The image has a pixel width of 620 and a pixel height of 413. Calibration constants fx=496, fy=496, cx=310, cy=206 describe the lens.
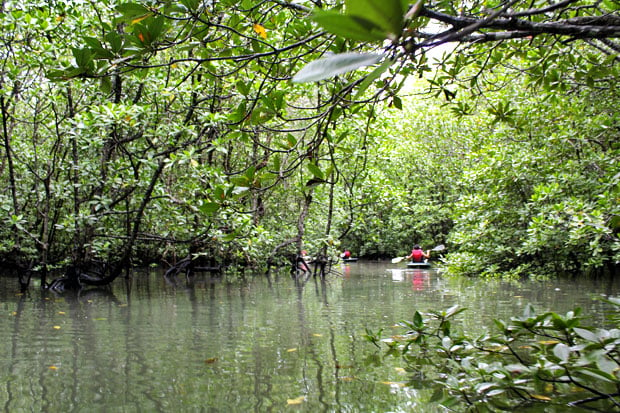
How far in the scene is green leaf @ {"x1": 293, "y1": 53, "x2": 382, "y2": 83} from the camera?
0.82 metres

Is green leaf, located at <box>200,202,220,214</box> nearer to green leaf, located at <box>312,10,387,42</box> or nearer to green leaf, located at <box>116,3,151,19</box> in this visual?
green leaf, located at <box>116,3,151,19</box>

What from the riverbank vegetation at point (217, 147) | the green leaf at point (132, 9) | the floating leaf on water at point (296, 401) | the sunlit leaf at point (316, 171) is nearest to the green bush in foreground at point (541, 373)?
the floating leaf on water at point (296, 401)

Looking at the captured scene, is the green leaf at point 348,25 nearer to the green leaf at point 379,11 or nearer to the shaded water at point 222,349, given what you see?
the green leaf at point 379,11

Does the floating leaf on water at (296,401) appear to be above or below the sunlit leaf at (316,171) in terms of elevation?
below

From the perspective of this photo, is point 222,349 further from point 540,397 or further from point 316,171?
point 316,171

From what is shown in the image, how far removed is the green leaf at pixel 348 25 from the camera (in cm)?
72

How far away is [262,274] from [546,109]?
29.4 ft

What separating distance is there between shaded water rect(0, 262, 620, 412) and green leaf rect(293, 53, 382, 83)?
7.10 feet

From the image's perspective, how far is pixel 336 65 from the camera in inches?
32.8

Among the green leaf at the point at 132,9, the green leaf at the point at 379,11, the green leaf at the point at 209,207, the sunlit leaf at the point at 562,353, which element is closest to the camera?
the green leaf at the point at 379,11

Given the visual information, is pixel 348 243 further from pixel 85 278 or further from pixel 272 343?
pixel 272 343

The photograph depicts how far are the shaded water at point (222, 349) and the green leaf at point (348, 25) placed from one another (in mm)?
2244

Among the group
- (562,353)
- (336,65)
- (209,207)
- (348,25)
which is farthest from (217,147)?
(348,25)

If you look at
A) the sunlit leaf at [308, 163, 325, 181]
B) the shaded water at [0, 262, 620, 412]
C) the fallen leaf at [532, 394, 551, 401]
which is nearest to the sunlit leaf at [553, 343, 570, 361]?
the fallen leaf at [532, 394, 551, 401]
